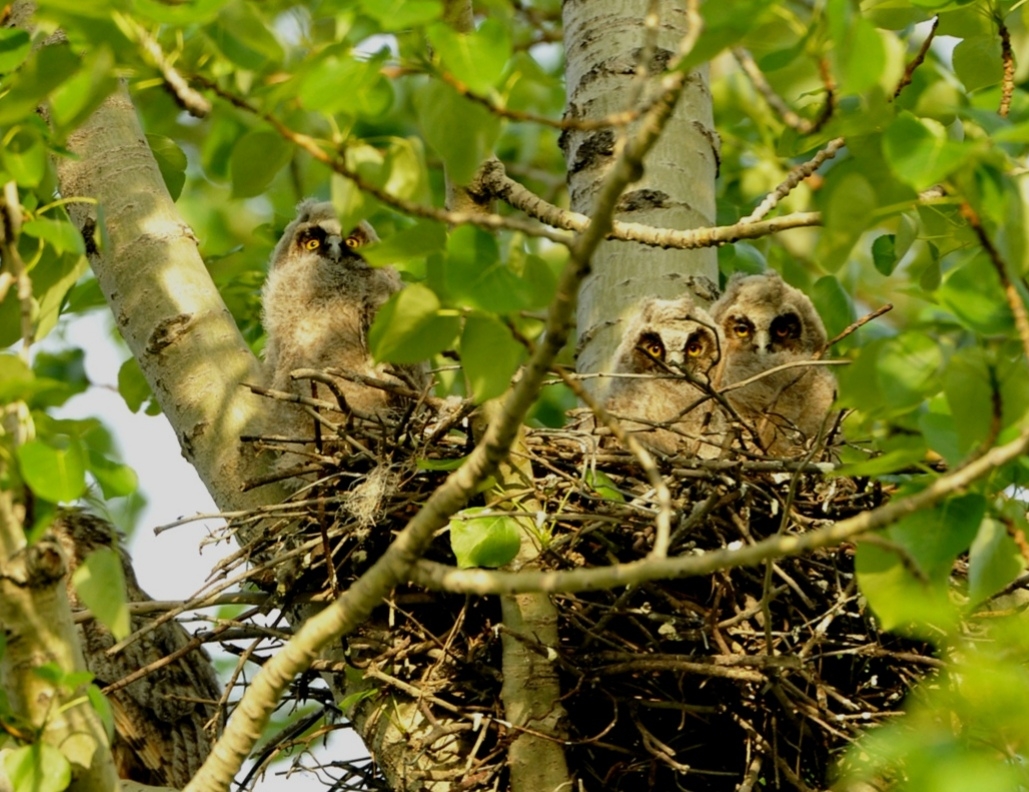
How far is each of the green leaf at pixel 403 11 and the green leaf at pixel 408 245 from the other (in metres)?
0.31

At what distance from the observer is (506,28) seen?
199cm

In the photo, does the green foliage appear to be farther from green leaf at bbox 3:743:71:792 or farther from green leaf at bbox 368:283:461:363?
green leaf at bbox 3:743:71:792

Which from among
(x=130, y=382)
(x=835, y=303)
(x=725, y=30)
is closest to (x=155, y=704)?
(x=130, y=382)

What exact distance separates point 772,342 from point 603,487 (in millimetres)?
1925

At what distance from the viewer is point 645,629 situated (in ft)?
10.8

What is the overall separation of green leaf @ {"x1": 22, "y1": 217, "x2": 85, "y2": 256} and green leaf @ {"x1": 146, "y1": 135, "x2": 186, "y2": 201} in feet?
5.96

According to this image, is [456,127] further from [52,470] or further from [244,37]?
[52,470]

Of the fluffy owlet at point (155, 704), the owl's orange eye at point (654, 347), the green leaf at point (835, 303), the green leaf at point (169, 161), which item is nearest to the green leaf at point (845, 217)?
the green leaf at point (835, 303)

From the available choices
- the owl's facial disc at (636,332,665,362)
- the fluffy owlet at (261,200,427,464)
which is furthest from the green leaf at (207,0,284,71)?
the fluffy owlet at (261,200,427,464)

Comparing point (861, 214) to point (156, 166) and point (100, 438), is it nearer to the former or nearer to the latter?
point (100, 438)

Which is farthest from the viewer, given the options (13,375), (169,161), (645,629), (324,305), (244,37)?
(324,305)

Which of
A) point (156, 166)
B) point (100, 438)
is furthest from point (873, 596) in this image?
point (156, 166)

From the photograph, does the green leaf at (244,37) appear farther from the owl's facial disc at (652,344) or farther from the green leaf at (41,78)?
the owl's facial disc at (652,344)

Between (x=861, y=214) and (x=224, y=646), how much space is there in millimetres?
2318
